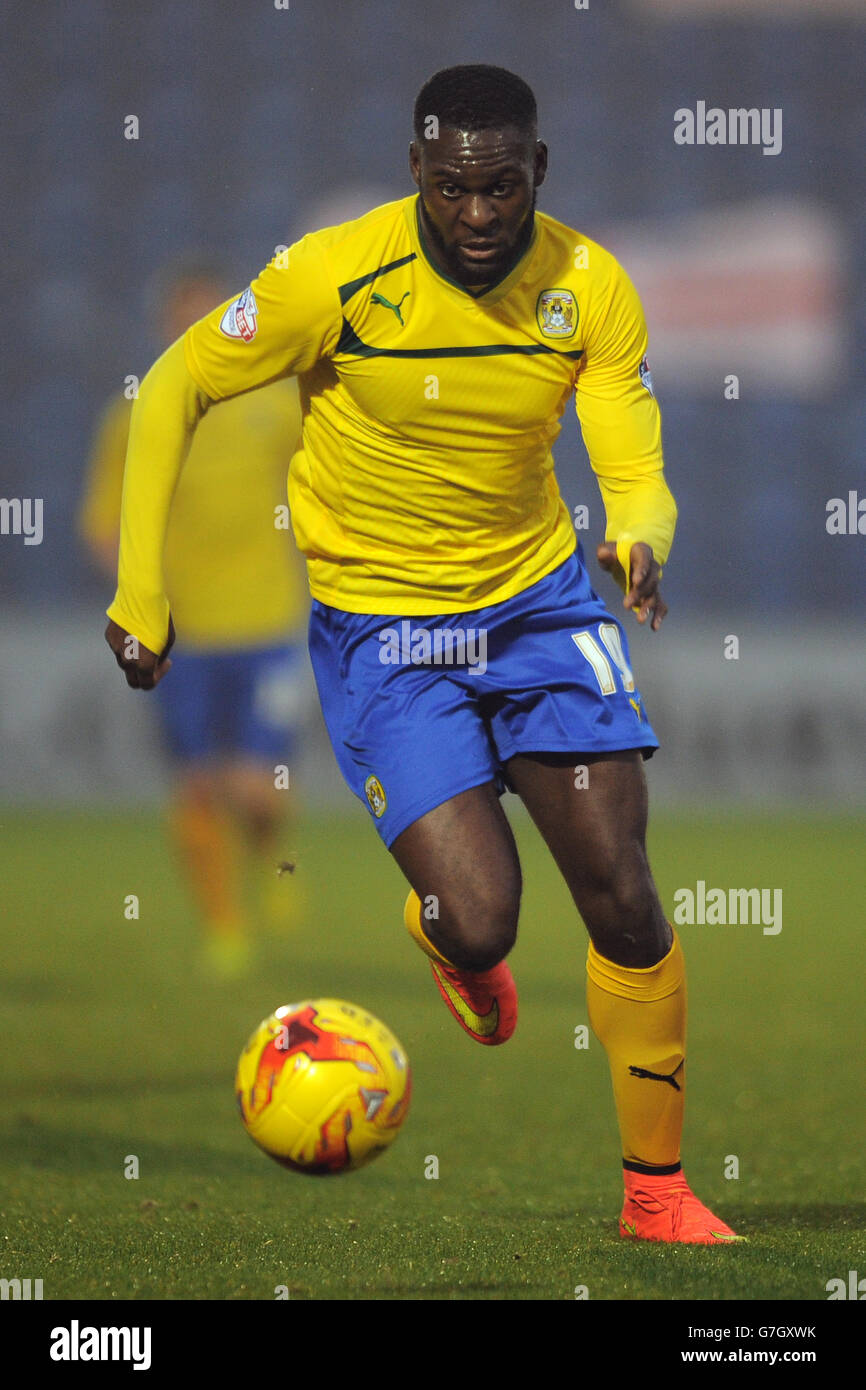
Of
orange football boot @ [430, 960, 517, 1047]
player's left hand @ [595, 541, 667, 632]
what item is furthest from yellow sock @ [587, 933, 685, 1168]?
player's left hand @ [595, 541, 667, 632]

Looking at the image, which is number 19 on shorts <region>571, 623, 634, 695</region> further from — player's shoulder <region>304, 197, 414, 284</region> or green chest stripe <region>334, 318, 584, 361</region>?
player's shoulder <region>304, 197, 414, 284</region>

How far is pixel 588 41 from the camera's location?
1805cm

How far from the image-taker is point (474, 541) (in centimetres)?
379

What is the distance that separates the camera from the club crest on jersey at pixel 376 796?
3.75 meters

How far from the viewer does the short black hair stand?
340 cm

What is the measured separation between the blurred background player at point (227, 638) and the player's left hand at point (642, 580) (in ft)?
13.4

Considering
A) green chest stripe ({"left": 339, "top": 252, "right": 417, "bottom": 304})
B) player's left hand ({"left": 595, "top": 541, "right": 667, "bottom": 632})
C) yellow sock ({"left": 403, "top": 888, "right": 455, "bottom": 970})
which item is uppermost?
green chest stripe ({"left": 339, "top": 252, "right": 417, "bottom": 304})

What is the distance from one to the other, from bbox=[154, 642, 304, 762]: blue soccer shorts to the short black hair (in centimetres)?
414

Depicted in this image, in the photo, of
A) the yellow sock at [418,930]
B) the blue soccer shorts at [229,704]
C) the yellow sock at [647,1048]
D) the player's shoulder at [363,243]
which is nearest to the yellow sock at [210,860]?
the blue soccer shorts at [229,704]

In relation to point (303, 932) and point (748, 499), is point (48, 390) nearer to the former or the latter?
point (748, 499)

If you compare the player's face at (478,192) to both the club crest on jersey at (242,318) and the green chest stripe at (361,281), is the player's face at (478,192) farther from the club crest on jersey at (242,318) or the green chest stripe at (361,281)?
the club crest on jersey at (242,318)

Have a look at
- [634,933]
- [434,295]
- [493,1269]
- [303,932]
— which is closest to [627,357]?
[434,295]

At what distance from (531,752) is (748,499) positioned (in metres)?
14.0

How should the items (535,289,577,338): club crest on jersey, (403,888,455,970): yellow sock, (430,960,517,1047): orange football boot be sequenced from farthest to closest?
(430,960,517,1047): orange football boot < (403,888,455,970): yellow sock < (535,289,577,338): club crest on jersey
